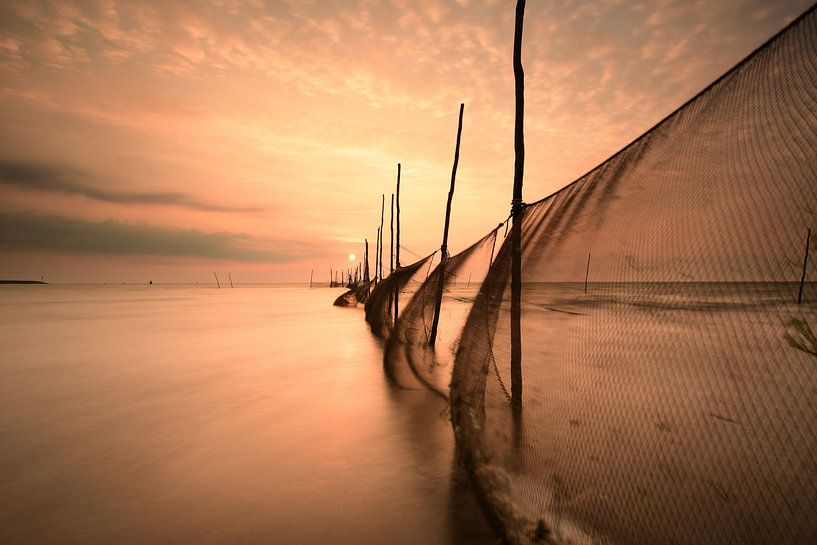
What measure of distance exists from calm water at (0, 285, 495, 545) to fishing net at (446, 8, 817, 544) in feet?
2.75

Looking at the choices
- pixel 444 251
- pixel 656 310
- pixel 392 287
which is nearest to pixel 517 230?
pixel 656 310

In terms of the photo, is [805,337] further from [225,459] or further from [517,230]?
[225,459]

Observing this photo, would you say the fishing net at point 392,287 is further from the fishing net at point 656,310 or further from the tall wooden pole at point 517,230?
the fishing net at point 656,310

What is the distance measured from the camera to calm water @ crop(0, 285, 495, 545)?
323cm

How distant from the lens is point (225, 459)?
4.52m

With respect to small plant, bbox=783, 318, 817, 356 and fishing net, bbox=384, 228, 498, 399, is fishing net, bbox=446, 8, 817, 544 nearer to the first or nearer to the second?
small plant, bbox=783, 318, 817, 356

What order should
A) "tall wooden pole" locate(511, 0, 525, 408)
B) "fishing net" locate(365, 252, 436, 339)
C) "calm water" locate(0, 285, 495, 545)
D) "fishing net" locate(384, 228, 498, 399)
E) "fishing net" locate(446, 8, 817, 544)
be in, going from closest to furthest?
"fishing net" locate(446, 8, 817, 544) < "calm water" locate(0, 285, 495, 545) < "tall wooden pole" locate(511, 0, 525, 408) < "fishing net" locate(384, 228, 498, 399) < "fishing net" locate(365, 252, 436, 339)

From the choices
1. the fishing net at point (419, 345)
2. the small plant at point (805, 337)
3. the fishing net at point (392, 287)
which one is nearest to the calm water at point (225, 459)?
the fishing net at point (419, 345)

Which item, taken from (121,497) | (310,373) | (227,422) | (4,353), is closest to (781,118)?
(121,497)

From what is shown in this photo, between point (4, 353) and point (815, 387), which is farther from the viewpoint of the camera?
point (4, 353)

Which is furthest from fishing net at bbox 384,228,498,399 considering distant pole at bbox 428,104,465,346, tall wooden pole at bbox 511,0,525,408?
tall wooden pole at bbox 511,0,525,408

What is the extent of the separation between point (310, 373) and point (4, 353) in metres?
9.82

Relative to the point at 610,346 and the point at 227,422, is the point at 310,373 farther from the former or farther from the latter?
the point at 610,346

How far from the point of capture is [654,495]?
9.04 ft
